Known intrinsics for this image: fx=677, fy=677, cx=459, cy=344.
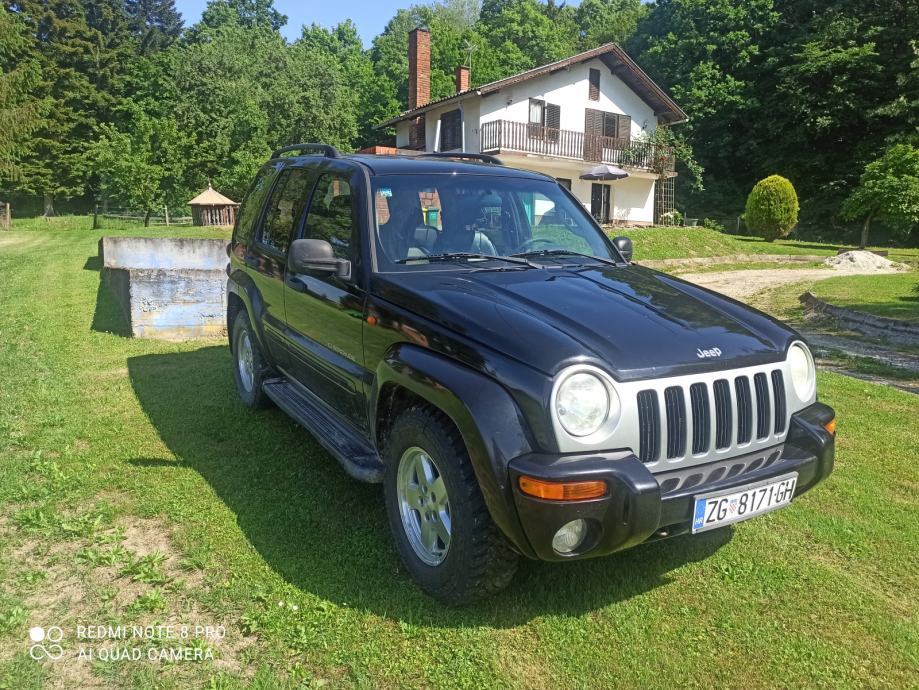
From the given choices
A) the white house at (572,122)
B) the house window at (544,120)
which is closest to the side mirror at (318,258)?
the white house at (572,122)

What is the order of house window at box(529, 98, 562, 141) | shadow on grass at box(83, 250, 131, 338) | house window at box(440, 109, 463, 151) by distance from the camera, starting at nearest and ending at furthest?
shadow on grass at box(83, 250, 131, 338)
house window at box(529, 98, 562, 141)
house window at box(440, 109, 463, 151)

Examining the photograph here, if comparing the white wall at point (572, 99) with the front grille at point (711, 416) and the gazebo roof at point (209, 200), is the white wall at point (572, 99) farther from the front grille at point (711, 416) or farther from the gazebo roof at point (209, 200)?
the front grille at point (711, 416)

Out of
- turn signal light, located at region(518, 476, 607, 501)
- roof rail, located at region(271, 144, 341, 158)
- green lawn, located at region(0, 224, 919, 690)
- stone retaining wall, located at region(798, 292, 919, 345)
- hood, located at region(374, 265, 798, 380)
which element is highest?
roof rail, located at region(271, 144, 341, 158)

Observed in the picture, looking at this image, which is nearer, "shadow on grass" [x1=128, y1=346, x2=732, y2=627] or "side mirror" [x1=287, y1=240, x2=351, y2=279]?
"shadow on grass" [x1=128, y1=346, x2=732, y2=627]

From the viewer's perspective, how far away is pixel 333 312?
3928 mm

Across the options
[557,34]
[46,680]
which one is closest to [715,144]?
[557,34]

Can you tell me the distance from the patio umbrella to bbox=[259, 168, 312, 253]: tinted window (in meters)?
25.5

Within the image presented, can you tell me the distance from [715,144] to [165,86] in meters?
37.2

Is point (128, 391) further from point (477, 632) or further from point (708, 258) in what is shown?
point (708, 258)

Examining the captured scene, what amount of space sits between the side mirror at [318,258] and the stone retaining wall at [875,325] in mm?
8829

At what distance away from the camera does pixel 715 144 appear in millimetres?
43125

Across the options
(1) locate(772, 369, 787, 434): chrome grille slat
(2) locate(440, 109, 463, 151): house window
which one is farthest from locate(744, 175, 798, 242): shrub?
(1) locate(772, 369, 787, 434): chrome grille slat

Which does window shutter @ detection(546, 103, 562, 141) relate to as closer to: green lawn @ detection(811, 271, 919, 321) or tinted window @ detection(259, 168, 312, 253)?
green lawn @ detection(811, 271, 919, 321)

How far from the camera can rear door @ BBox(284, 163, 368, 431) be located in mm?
3705
